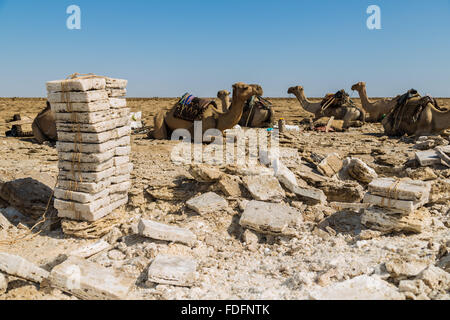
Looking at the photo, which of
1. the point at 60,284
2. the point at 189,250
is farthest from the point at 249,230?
the point at 60,284

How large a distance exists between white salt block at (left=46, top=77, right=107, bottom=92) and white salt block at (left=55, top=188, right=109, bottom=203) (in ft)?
4.78

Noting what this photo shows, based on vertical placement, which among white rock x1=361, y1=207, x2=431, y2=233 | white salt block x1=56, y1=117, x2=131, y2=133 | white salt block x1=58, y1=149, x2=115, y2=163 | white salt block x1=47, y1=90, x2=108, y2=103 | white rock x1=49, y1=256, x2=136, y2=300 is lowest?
white rock x1=49, y1=256, x2=136, y2=300

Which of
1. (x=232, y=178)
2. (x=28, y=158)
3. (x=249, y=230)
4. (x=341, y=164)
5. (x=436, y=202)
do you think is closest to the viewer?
(x=249, y=230)

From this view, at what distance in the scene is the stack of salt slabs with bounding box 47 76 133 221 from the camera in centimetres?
476

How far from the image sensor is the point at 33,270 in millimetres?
3949

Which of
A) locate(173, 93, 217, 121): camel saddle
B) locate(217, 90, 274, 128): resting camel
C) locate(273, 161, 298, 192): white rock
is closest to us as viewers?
locate(273, 161, 298, 192): white rock

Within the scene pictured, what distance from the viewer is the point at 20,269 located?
154 inches

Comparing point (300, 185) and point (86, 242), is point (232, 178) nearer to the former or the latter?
point (300, 185)

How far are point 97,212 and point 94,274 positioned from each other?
54.0 inches

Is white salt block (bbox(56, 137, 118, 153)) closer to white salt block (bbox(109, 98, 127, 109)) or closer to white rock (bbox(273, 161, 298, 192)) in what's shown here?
white salt block (bbox(109, 98, 127, 109))

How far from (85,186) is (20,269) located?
141cm

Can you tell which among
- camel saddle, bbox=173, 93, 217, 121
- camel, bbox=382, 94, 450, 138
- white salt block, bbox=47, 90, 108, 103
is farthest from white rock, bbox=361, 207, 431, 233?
camel, bbox=382, 94, 450, 138

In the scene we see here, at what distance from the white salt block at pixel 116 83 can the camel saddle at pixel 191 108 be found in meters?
6.13

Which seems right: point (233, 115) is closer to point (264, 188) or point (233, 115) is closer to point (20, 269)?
point (264, 188)
